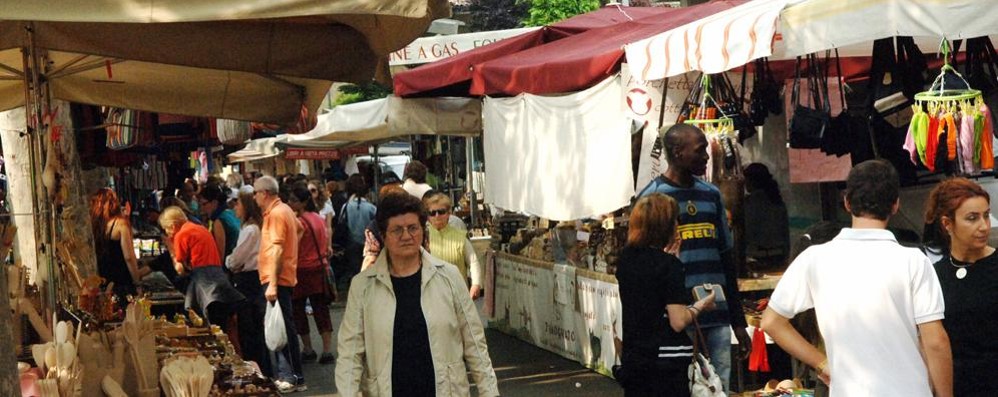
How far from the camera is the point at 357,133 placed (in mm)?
20297

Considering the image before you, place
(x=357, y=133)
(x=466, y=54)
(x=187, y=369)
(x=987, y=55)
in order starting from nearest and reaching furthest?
1. (x=187, y=369)
2. (x=987, y=55)
3. (x=466, y=54)
4. (x=357, y=133)

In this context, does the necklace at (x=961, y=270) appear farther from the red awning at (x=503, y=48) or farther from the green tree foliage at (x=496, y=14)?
the green tree foliage at (x=496, y=14)

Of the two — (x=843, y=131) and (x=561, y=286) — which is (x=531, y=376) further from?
(x=843, y=131)

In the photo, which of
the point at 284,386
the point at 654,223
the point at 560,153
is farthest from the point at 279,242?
the point at 654,223

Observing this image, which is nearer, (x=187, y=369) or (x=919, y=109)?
(x=187, y=369)

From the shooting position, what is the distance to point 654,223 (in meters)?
6.78

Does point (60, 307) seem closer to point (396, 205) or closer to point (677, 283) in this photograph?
point (396, 205)

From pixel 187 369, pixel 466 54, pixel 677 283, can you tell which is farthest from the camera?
pixel 466 54

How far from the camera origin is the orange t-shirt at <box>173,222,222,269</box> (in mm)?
11203

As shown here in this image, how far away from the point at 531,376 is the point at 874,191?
7.49 m

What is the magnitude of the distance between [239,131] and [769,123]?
607 cm

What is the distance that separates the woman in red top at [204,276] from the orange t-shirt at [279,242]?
13.3 inches

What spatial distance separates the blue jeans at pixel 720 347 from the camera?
7504mm

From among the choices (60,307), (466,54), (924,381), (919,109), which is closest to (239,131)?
(466,54)
